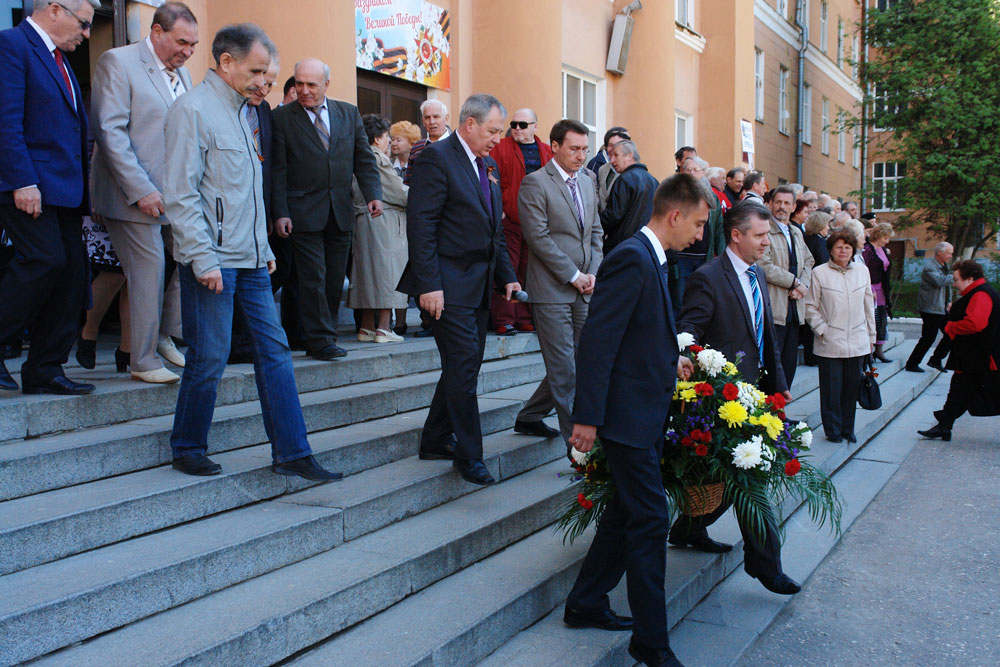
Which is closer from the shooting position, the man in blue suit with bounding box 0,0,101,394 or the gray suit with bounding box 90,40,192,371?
the man in blue suit with bounding box 0,0,101,394

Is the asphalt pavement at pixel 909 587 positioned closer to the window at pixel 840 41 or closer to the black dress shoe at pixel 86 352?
the black dress shoe at pixel 86 352

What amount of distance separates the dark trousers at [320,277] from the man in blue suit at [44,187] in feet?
5.71

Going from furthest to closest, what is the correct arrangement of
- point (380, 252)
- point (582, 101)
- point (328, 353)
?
point (582, 101) < point (380, 252) < point (328, 353)

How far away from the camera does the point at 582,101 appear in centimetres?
1530

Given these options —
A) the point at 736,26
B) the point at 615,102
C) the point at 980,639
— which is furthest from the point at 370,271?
the point at 736,26

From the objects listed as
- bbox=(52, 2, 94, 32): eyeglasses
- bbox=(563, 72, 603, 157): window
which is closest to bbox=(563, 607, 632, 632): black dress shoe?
bbox=(52, 2, 94, 32): eyeglasses

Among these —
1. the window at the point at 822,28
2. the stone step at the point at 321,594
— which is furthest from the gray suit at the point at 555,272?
the window at the point at 822,28

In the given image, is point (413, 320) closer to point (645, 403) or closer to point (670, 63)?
point (645, 403)

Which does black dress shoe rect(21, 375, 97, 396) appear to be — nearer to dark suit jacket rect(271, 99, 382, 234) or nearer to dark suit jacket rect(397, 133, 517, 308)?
dark suit jacket rect(397, 133, 517, 308)

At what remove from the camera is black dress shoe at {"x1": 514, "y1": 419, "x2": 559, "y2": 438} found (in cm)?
603

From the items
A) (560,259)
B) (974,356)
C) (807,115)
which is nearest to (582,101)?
(974,356)

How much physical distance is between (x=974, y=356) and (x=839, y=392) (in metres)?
1.68

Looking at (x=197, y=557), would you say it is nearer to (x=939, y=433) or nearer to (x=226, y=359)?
(x=226, y=359)

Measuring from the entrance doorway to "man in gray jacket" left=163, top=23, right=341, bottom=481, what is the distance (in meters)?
6.30
